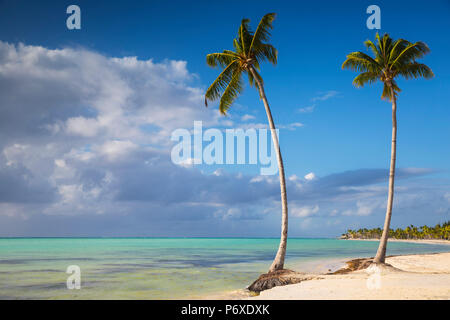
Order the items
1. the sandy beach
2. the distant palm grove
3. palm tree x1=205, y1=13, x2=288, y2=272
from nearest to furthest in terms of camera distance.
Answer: the sandy beach → palm tree x1=205, y1=13, x2=288, y2=272 → the distant palm grove

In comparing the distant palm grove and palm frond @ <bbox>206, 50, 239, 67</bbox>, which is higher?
palm frond @ <bbox>206, 50, 239, 67</bbox>

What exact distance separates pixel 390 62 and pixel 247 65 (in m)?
7.79

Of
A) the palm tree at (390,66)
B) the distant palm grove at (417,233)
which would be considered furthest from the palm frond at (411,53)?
the distant palm grove at (417,233)

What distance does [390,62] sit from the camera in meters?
18.0

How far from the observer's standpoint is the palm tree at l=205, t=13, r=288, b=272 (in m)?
16.7

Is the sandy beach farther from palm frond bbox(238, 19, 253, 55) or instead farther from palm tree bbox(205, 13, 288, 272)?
palm frond bbox(238, 19, 253, 55)

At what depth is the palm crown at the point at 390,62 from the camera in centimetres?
1753

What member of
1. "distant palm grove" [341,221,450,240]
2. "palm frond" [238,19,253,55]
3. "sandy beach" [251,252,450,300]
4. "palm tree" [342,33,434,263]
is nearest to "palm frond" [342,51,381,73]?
"palm tree" [342,33,434,263]

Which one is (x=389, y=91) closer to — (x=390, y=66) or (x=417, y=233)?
(x=390, y=66)

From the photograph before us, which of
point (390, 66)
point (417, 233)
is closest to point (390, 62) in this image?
point (390, 66)
